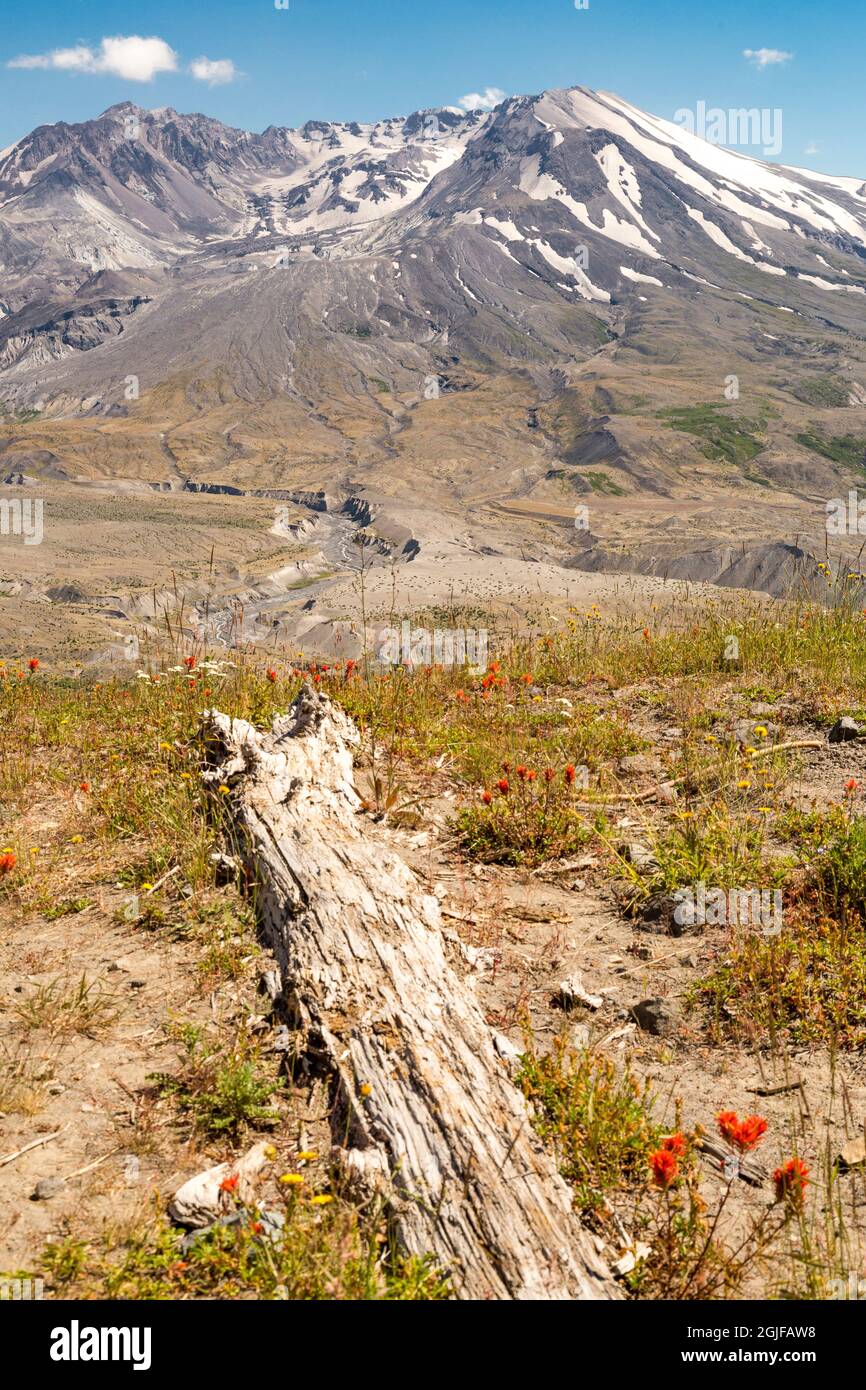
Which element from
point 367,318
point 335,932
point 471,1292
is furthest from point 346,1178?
point 367,318

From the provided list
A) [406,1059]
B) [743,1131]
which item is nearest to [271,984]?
[406,1059]

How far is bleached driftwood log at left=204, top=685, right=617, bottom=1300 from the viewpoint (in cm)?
243

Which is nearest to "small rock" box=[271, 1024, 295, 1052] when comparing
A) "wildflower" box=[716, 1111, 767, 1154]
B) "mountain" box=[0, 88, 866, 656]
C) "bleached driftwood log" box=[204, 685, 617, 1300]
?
"bleached driftwood log" box=[204, 685, 617, 1300]

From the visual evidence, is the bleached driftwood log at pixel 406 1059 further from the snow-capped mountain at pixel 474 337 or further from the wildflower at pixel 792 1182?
the snow-capped mountain at pixel 474 337

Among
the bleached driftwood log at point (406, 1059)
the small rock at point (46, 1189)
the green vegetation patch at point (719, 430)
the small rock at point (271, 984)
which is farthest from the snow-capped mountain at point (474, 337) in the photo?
the small rock at point (46, 1189)

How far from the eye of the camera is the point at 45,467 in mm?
94438

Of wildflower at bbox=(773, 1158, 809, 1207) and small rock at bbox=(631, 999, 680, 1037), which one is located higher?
wildflower at bbox=(773, 1158, 809, 1207)

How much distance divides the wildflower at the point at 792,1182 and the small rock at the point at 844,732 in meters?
4.26

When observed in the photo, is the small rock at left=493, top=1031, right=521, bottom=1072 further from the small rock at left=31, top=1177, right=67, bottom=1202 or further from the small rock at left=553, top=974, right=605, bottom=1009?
the small rock at left=31, top=1177, right=67, bottom=1202

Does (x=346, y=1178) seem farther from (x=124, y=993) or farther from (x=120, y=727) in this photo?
(x=120, y=727)

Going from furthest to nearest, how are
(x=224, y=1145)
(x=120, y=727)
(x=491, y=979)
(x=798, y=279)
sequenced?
(x=798, y=279)
(x=120, y=727)
(x=491, y=979)
(x=224, y=1145)

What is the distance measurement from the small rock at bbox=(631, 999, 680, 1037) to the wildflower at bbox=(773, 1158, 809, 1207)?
1.28 metres

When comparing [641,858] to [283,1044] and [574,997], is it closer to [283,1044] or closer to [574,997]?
[574,997]

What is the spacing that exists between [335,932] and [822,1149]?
74.9 inches
